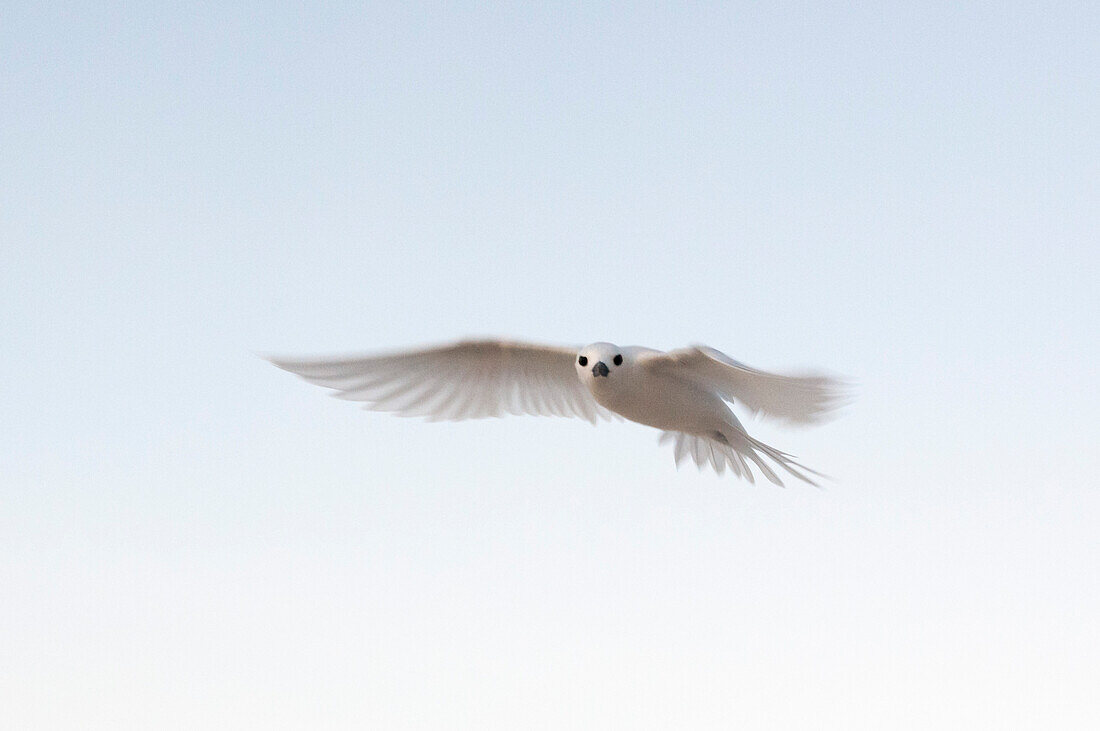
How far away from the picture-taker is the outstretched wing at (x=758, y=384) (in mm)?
10109

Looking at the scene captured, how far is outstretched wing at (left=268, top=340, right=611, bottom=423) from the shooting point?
39.1 feet

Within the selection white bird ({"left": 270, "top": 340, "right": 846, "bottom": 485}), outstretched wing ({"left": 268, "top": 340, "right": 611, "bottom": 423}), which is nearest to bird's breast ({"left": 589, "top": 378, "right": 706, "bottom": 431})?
white bird ({"left": 270, "top": 340, "right": 846, "bottom": 485})

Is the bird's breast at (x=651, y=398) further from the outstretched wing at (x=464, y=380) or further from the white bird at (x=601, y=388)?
the outstretched wing at (x=464, y=380)

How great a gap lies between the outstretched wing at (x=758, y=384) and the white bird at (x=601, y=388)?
1cm

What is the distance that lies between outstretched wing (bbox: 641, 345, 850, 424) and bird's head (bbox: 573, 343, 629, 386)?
0.20 meters

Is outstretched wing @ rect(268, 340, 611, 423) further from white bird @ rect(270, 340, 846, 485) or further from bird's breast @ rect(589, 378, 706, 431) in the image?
bird's breast @ rect(589, 378, 706, 431)

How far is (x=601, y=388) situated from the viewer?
10.5 metres

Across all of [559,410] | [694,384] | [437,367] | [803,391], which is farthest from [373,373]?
[803,391]

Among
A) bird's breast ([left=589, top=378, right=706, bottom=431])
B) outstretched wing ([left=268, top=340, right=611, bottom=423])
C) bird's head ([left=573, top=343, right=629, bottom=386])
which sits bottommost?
bird's breast ([left=589, top=378, right=706, bottom=431])

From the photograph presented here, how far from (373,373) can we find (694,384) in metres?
2.97

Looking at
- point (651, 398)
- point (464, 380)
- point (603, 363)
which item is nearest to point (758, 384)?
point (651, 398)

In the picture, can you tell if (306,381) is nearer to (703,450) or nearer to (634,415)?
(634,415)

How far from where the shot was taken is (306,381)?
38.1ft

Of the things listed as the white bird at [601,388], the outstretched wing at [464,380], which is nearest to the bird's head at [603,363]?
the white bird at [601,388]
